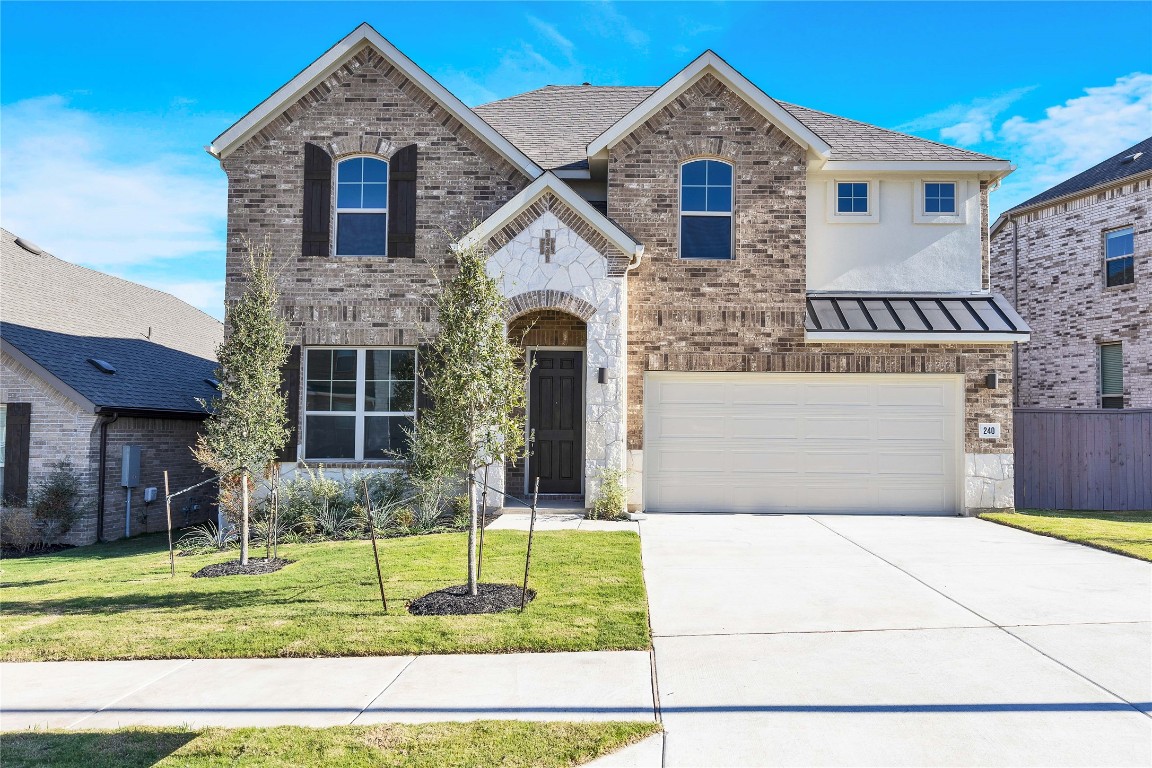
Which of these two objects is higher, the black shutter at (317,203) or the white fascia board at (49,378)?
the black shutter at (317,203)

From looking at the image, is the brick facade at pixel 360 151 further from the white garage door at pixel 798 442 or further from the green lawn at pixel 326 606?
the white garage door at pixel 798 442

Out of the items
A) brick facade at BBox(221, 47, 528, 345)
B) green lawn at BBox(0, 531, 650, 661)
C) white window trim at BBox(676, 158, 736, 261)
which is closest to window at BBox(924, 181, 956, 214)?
white window trim at BBox(676, 158, 736, 261)

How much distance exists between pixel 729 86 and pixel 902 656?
1011 centimetres

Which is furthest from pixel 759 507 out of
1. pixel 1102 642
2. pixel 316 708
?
pixel 316 708

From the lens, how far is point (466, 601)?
682 cm

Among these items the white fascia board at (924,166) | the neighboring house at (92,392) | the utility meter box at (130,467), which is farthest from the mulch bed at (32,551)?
the white fascia board at (924,166)

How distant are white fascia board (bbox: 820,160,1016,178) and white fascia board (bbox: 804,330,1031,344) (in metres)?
3.04

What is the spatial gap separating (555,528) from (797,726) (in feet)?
21.8

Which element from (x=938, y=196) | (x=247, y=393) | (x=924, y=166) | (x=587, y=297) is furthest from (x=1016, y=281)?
(x=247, y=393)

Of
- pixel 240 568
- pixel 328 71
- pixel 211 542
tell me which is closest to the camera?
pixel 240 568

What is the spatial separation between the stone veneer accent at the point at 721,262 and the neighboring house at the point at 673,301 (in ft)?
0.11

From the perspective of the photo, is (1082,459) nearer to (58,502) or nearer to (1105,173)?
(1105,173)

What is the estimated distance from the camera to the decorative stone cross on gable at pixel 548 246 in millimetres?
11906

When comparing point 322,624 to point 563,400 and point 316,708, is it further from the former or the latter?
point 563,400
